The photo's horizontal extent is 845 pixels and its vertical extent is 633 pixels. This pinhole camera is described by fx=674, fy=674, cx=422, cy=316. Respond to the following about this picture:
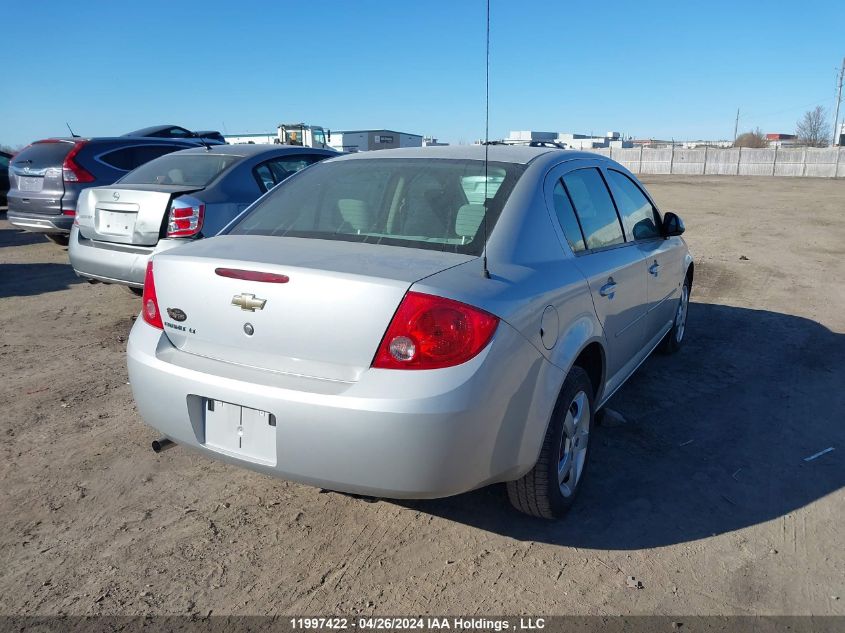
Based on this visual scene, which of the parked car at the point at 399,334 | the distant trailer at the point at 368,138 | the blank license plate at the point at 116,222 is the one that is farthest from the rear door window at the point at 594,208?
the distant trailer at the point at 368,138

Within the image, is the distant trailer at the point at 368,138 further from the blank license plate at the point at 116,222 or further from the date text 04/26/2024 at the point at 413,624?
the date text 04/26/2024 at the point at 413,624

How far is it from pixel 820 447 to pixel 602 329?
1.70 m

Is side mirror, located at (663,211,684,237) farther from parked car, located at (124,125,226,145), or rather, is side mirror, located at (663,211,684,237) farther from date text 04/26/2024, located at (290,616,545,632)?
parked car, located at (124,125,226,145)

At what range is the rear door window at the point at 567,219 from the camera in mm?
3236

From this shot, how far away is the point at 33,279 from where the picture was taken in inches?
325

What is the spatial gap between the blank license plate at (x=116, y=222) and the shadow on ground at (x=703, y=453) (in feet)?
13.2

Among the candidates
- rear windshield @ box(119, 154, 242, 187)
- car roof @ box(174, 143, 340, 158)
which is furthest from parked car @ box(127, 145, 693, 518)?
car roof @ box(174, 143, 340, 158)

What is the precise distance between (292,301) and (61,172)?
763 centimetres

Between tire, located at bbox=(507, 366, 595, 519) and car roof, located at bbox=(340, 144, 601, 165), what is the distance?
1.15 metres

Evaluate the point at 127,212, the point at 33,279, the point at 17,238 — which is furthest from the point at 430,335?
the point at 17,238

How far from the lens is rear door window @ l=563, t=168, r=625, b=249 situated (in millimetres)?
3488

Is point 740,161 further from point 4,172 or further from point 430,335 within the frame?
point 430,335

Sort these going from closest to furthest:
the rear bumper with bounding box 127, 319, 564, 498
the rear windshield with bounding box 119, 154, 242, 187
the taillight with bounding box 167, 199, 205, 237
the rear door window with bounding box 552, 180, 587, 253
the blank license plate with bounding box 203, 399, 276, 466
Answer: the rear bumper with bounding box 127, 319, 564, 498 → the blank license plate with bounding box 203, 399, 276, 466 → the rear door window with bounding box 552, 180, 587, 253 → the taillight with bounding box 167, 199, 205, 237 → the rear windshield with bounding box 119, 154, 242, 187

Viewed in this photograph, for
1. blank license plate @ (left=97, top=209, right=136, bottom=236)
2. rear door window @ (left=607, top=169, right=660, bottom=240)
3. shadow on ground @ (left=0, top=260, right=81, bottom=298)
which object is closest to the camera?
rear door window @ (left=607, top=169, right=660, bottom=240)
